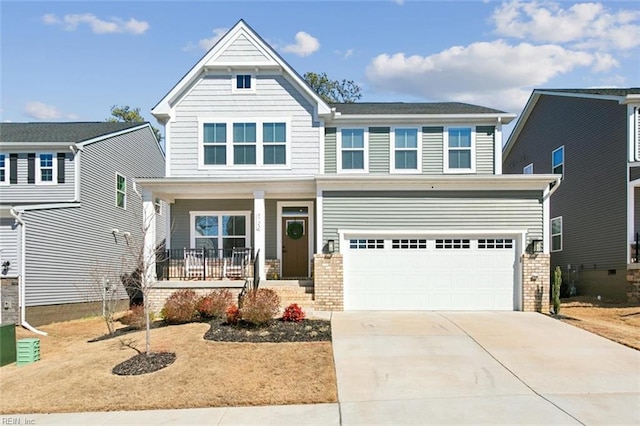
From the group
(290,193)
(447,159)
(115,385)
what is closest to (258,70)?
(290,193)

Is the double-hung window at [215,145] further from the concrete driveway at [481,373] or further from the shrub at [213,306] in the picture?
the concrete driveway at [481,373]

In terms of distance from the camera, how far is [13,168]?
61.9ft

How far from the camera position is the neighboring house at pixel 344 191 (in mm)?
15219

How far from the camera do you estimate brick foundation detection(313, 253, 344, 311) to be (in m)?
15.0

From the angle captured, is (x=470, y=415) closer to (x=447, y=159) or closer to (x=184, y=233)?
(x=447, y=159)

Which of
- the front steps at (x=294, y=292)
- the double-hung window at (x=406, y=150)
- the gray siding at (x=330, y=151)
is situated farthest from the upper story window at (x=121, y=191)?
the double-hung window at (x=406, y=150)

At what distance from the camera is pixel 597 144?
63.0 feet

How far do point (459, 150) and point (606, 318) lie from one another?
6.54 meters

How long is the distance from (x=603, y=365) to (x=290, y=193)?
996 centimetres

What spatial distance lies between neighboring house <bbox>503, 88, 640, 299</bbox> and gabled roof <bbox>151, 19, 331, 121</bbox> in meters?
9.80

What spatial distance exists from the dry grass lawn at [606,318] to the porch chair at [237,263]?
9.04 metres

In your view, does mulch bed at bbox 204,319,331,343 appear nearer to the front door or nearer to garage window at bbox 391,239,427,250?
garage window at bbox 391,239,427,250

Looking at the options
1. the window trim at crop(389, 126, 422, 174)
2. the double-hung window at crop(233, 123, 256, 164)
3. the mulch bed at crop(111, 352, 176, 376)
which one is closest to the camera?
the mulch bed at crop(111, 352, 176, 376)

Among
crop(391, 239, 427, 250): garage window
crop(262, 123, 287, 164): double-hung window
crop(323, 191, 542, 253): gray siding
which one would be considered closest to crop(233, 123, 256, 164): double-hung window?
crop(262, 123, 287, 164): double-hung window
